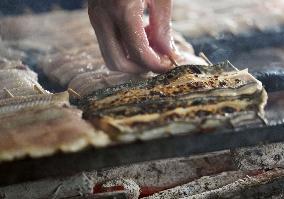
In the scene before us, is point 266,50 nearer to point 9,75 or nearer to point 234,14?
point 234,14

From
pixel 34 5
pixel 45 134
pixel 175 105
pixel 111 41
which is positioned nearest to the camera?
pixel 45 134

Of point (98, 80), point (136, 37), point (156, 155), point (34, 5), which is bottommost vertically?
point (34, 5)

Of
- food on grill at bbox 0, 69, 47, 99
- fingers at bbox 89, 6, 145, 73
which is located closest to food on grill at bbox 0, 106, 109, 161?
food on grill at bbox 0, 69, 47, 99

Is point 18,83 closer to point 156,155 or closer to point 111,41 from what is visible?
point 111,41

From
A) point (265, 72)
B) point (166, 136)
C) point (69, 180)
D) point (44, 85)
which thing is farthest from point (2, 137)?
point (265, 72)

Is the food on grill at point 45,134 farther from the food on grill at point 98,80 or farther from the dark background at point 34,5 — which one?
the dark background at point 34,5

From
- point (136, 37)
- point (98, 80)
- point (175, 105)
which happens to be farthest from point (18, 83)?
point (175, 105)
